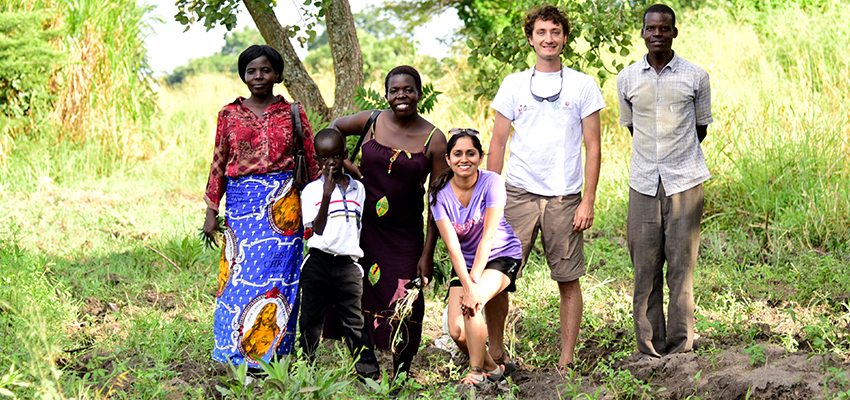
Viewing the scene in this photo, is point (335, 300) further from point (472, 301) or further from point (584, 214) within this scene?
point (584, 214)

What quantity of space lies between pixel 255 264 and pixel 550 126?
1.57 metres

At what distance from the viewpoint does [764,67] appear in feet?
30.6

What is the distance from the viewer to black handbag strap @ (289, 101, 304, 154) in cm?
371

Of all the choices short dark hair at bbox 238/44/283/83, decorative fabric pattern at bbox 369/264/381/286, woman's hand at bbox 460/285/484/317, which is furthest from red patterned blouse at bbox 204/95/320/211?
woman's hand at bbox 460/285/484/317

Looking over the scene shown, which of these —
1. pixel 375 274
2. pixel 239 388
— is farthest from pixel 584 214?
pixel 239 388

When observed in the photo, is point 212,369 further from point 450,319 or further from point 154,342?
point 450,319

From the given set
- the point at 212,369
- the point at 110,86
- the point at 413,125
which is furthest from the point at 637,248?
the point at 110,86

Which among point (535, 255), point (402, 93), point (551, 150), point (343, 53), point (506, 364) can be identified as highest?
point (343, 53)

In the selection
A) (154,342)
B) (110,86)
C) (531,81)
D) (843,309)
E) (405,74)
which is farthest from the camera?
(110,86)

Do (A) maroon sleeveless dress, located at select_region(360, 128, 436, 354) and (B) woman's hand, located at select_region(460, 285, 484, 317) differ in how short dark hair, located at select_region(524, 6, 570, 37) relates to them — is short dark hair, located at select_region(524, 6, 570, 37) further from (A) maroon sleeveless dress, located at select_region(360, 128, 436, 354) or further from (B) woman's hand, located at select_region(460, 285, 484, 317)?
(B) woman's hand, located at select_region(460, 285, 484, 317)

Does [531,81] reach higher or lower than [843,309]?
higher

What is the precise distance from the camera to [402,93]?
3.50 meters

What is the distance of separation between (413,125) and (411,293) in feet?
2.56

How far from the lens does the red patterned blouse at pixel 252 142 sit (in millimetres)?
3643
